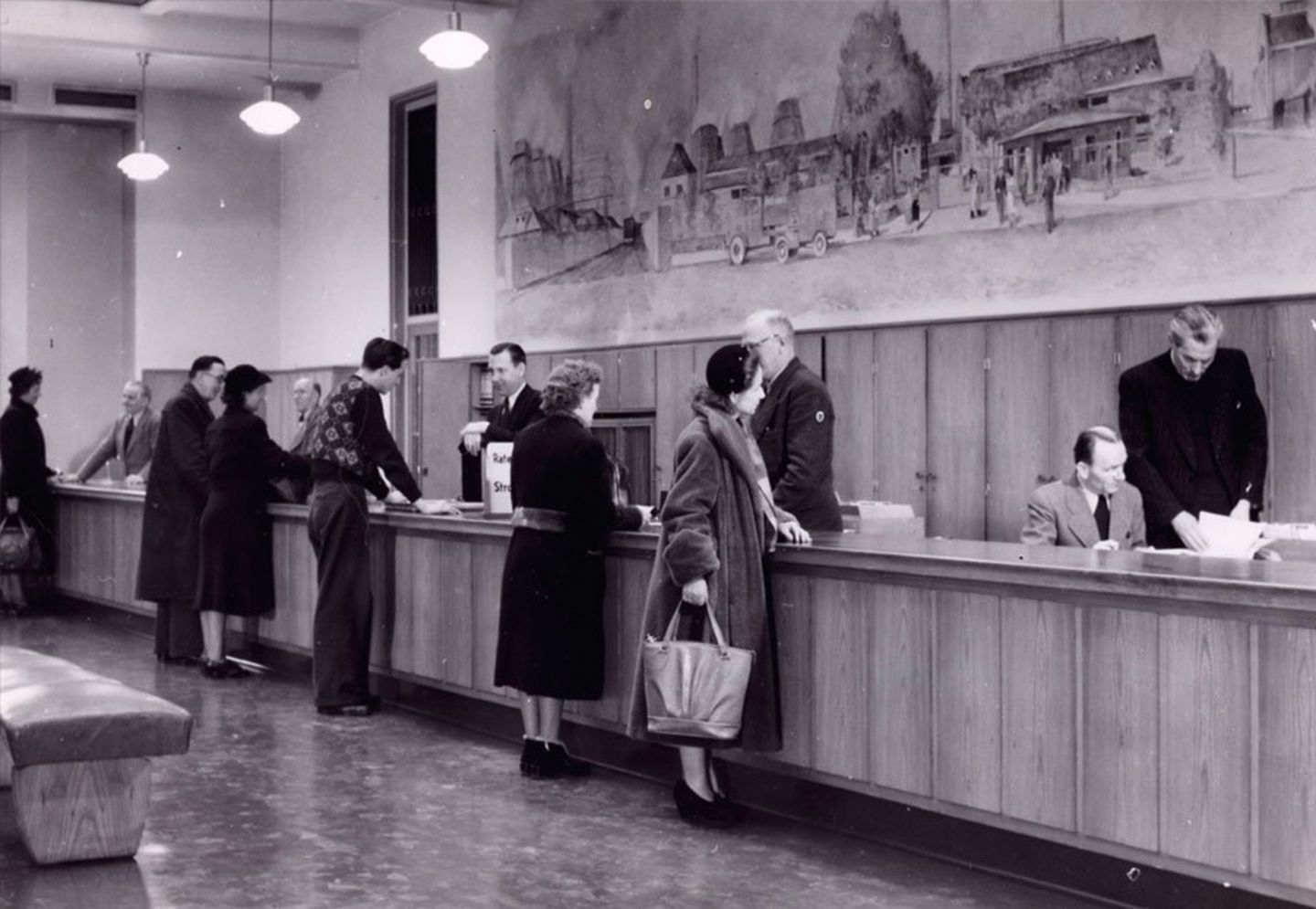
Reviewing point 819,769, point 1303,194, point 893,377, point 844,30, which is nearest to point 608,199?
point 844,30

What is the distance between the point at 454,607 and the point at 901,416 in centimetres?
307

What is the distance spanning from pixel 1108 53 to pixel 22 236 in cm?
1270

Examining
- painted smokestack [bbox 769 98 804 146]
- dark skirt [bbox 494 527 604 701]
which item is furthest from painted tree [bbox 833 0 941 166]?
dark skirt [bbox 494 527 604 701]

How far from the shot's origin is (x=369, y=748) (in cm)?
736

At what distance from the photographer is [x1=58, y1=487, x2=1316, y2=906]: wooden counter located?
165 inches

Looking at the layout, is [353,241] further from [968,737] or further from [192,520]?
[968,737]

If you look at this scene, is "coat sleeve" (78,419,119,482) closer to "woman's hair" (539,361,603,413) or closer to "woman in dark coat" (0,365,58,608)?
"woman in dark coat" (0,365,58,608)

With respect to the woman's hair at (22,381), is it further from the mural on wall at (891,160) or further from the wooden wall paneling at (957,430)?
the wooden wall paneling at (957,430)

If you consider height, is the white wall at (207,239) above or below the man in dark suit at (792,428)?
above

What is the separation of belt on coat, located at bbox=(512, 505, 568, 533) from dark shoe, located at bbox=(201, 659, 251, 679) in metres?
3.63

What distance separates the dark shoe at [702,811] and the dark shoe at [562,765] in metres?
0.94

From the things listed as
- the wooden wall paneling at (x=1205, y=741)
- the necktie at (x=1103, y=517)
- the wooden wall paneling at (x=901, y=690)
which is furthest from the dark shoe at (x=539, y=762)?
the wooden wall paneling at (x=1205, y=741)

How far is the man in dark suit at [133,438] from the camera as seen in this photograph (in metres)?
13.1

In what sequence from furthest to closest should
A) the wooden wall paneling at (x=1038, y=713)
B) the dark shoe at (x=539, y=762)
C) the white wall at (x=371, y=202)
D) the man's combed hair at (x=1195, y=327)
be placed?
the white wall at (x=371, y=202)
the man's combed hair at (x=1195, y=327)
the dark shoe at (x=539, y=762)
the wooden wall paneling at (x=1038, y=713)
